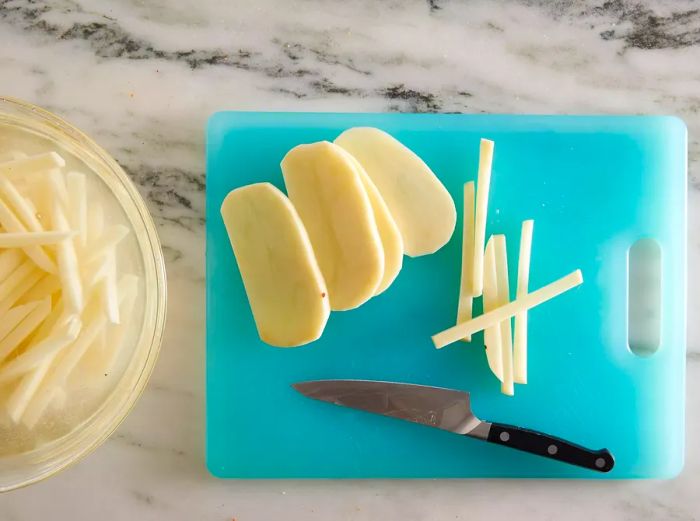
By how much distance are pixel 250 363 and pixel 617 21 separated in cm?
101

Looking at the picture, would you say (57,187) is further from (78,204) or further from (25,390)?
(25,390)

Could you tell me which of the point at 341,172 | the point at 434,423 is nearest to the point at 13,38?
the point at 341,172

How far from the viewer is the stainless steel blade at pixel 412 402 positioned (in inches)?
54.8

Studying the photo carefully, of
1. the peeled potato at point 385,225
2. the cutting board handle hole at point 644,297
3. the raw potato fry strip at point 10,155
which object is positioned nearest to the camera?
the raw potato fry strip at point 10,155

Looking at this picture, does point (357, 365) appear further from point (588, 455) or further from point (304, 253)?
point (588, 455)

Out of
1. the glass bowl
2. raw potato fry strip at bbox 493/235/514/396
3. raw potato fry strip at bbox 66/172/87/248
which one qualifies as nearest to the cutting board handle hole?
raw potato fry strip at bbox 493/235/514/396

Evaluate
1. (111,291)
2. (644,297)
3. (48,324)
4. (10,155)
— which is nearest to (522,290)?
(644,297)

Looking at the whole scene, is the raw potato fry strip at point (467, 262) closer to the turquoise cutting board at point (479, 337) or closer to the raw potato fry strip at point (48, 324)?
the turquoise cutting board at point (479, 337)

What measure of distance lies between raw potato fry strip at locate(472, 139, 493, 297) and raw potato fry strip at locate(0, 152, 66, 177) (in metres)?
0.73

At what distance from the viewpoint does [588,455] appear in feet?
4.56

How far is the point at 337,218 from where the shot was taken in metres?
1.31

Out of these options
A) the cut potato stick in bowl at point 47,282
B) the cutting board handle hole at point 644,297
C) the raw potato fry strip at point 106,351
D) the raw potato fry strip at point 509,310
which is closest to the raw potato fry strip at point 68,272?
the cut potato stick in bowl at point 47,282

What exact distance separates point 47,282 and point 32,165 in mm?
191

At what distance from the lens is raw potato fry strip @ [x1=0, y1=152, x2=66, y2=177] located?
45.9 inches
